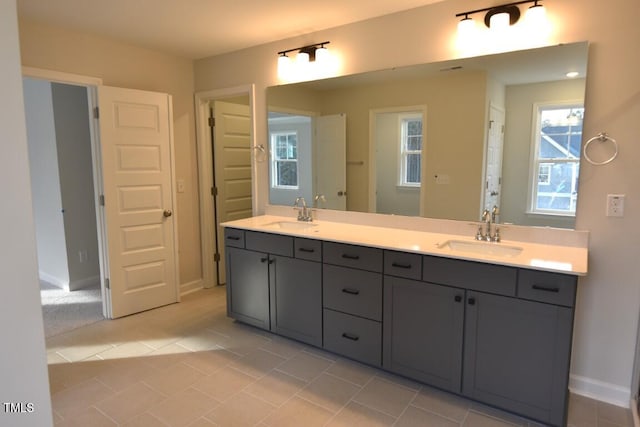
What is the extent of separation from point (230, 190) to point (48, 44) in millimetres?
2058

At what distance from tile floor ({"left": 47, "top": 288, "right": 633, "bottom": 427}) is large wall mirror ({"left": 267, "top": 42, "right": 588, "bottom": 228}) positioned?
3.84ft

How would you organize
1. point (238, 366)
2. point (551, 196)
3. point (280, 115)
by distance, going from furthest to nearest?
point (280, 115), point (238, 366), point (551, 196)

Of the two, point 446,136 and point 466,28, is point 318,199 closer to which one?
point 446,136

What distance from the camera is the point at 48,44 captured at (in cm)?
304

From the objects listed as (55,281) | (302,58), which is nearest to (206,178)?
(302,58)

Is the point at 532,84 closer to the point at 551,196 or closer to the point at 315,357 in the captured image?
the point at 551,196

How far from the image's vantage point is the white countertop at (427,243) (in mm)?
2002

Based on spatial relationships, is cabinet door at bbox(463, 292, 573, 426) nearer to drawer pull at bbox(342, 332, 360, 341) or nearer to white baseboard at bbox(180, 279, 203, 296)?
drawer pull at bbox(342, 332, 360, 341)

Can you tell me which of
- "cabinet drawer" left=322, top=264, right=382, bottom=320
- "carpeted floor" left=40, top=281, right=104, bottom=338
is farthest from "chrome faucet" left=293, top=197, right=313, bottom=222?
"carpeted floor" left=40, top=281, right=104, bottom=338

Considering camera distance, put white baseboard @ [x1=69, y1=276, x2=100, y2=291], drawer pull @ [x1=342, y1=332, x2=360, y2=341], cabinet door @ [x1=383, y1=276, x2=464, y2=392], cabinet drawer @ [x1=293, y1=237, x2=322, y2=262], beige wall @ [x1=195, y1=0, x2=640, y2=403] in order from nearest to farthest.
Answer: beige wall @ [x1=195, y1=0, x2=640, y2=403], cabinet door @ [x1=383, y1=276, x2=464, y2=392], drawer pull @ [x1=342, y1=332, x2=360, y2=341], cabinet drawer @ [x1=293, y1=237, x2=322, y2=262], white baseboard @ [x1=69, y1=276, x2=100, y2=291]

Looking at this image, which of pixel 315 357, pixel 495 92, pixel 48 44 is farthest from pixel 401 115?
pixel 48 44

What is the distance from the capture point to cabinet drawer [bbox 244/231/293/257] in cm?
291

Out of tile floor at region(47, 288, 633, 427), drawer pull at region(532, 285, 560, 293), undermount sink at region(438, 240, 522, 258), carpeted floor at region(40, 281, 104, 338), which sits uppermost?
undermount sink at region(438, 240, 522, 258)

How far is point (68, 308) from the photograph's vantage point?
3789 mm
